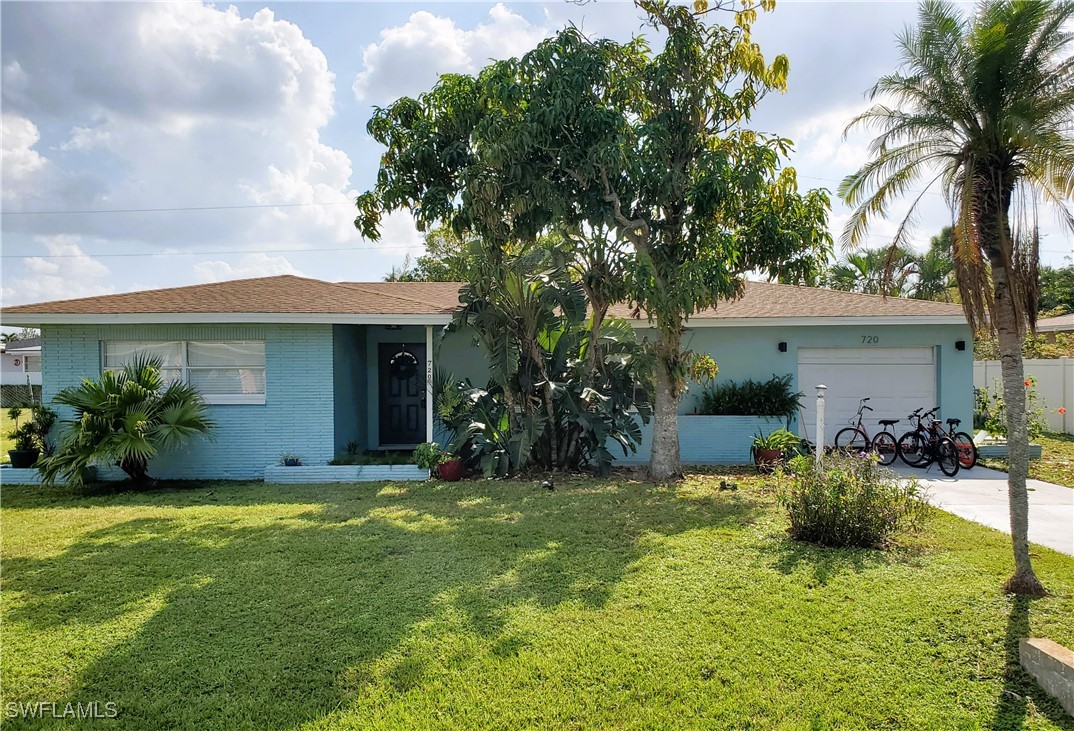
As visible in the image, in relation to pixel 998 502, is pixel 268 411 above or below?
above

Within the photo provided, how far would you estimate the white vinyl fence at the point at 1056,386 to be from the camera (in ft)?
49.2

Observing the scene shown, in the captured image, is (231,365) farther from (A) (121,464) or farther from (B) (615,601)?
(B) (615,601)

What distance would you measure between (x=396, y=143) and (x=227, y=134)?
5.87 m

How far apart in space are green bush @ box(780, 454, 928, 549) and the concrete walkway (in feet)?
2.30

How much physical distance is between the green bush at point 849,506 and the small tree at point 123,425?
28.1ft

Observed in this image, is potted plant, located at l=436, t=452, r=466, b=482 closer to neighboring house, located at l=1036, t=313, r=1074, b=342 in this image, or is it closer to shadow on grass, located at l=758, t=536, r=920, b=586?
shadow on grass, located at l=758, t=536, r=920, b=586

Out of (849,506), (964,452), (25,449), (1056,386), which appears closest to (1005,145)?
(849,506)

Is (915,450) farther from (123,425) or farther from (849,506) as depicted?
(123,425)

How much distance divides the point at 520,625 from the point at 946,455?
938 centimetres

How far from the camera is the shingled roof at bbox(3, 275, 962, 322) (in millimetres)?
9680

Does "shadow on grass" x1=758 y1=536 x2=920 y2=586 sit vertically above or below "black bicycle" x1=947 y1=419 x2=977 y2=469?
below

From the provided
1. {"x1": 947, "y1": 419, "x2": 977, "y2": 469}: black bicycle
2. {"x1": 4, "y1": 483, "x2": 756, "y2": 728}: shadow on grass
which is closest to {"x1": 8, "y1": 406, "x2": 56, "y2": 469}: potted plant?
{"x1": 4, "y1": 483, "x2": 756, "y2": 728}: shadow on grass

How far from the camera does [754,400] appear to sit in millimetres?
11602

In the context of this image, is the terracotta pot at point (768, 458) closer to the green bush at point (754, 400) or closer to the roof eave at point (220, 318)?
the green bush at point (754, 400)
